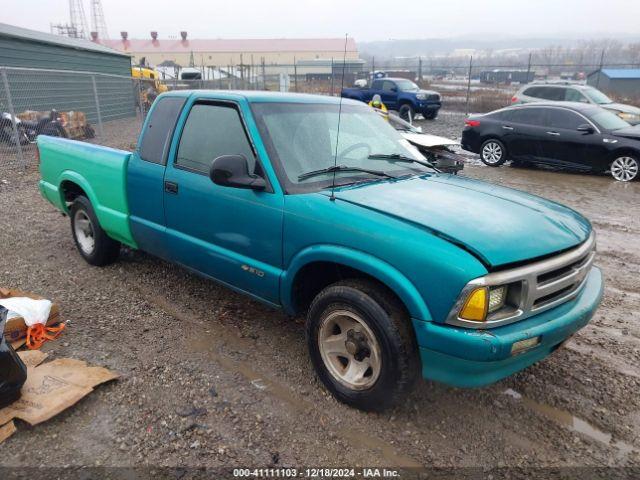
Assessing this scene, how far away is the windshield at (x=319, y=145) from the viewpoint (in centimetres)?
323

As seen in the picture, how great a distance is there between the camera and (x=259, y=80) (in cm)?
3478

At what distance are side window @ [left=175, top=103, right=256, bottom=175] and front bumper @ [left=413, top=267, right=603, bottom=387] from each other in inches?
65.2

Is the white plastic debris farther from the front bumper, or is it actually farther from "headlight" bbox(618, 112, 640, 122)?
"headlight" bbox(618, 112, 640, 122)

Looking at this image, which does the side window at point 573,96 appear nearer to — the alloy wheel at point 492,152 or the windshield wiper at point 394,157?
the alloy wheel at point 492,152

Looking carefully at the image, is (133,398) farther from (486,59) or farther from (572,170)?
(486,59)

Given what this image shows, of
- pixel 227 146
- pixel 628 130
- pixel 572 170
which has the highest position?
pixel 227 146

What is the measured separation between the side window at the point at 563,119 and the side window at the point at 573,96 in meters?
5.73

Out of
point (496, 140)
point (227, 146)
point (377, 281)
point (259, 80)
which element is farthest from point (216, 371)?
point (259, 80)

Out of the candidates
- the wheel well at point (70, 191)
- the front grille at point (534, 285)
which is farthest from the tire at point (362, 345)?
the wheel well at point (70, 191)

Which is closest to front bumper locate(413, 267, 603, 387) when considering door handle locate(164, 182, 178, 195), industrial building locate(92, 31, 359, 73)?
door handle locate(164, 182, 178, 195)

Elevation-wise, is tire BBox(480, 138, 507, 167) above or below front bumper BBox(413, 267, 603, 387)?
below

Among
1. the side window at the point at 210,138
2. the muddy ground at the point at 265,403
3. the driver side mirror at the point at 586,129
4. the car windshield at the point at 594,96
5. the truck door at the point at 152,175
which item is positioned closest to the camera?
the muddy ground at the point at 265,403

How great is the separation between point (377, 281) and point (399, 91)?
1923 centimetres

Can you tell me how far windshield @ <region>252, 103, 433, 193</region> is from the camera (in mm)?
3227
